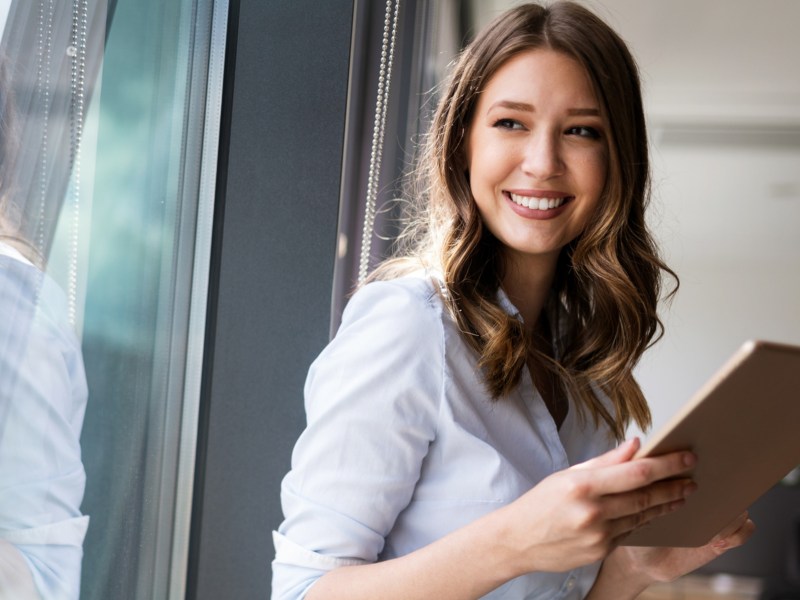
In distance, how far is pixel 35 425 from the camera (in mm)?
794

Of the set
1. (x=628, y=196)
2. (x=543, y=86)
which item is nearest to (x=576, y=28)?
(x=543, y=86)

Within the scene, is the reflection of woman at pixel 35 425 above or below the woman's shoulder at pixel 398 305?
below

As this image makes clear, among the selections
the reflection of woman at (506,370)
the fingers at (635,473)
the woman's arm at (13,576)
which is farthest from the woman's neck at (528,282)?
the woman's arm at (13,576)

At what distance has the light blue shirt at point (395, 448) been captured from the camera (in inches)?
39.9

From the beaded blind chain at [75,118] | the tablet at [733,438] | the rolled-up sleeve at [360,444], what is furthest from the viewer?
the rolled-up sleeve at [360,444]

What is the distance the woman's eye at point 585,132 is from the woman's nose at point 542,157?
0.04 meters

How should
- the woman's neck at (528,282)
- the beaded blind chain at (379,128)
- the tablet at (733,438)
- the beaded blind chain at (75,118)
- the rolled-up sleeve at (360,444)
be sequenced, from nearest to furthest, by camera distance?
the tablet at (733,438), the beaded blind chain at (75,118), the rolled-up sleeve at (360,444), the woman's neck at (528,282), the beaded blind chain at (379,128)

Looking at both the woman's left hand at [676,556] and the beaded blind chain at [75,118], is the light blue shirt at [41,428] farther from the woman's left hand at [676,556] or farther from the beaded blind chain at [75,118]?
the woman's left hand at [676,556]

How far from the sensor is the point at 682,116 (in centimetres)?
664

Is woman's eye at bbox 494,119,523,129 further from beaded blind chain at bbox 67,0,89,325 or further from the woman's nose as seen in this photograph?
beaded blind chain at bbox 67,0,89,325

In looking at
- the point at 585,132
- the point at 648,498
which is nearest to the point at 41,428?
the point at 648,498

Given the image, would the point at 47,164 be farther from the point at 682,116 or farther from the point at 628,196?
the point at 682,116

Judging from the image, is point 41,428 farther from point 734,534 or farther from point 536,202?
point 734,534

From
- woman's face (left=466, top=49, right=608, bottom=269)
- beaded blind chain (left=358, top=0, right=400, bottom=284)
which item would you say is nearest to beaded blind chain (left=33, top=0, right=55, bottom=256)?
woman's face (left=466, top=49, right=608, bottom=269)
